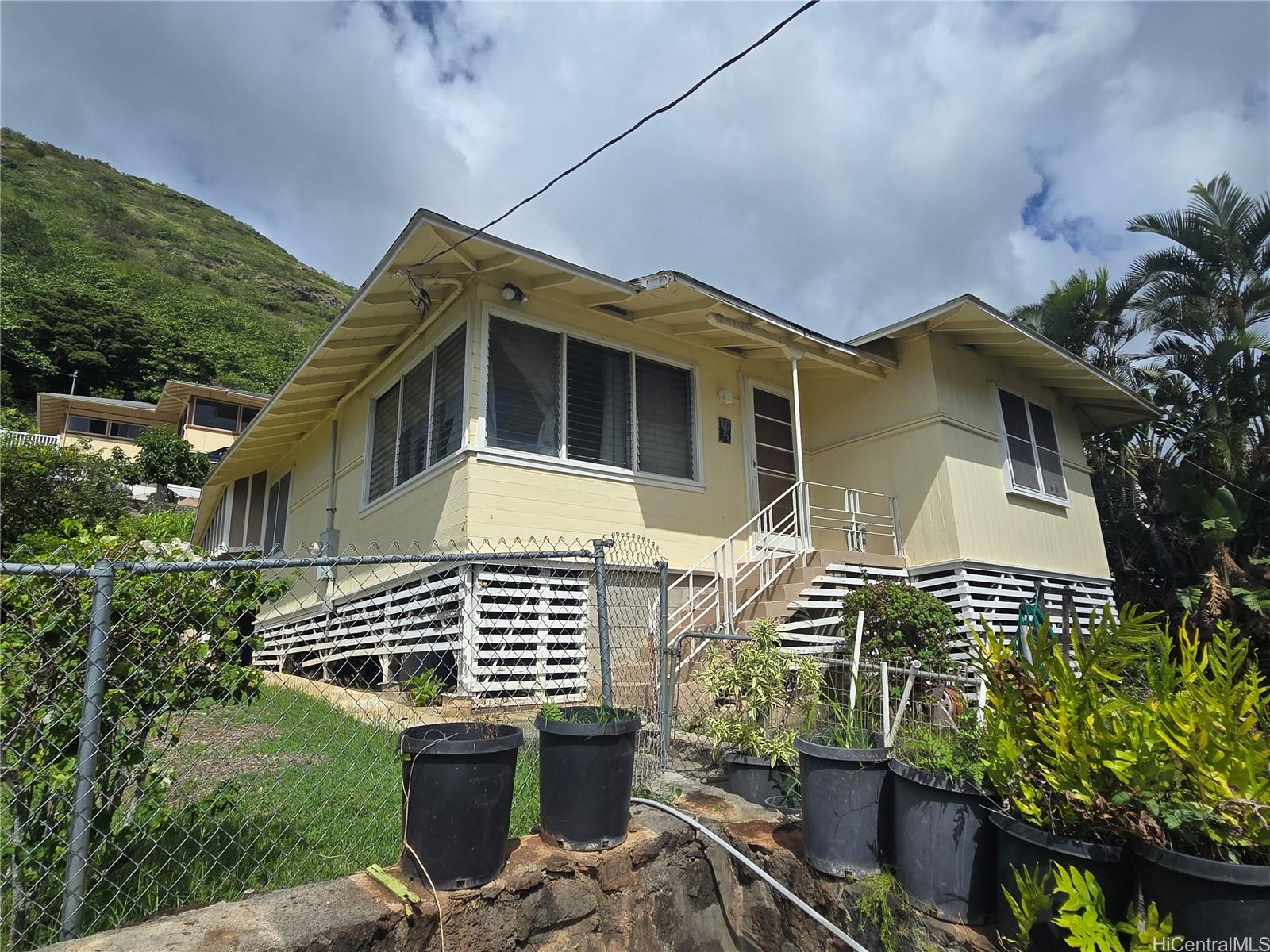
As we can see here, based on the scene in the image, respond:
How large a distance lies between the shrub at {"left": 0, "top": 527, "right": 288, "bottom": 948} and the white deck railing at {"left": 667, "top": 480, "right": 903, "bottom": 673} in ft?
14.5

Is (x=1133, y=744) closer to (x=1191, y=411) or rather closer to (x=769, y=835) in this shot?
(x=769, y=835)

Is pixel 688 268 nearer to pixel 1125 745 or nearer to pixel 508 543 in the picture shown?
pixel 508 543

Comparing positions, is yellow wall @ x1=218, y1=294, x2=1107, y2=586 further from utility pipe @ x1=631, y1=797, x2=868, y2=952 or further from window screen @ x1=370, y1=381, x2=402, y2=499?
utility pipe @ x1=631, y1=797, x2=868, y2=952

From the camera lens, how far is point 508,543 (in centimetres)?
690

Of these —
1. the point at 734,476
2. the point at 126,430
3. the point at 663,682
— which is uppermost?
the point at 126,430

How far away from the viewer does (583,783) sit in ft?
9.37

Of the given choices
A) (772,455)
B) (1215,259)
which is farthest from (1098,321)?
(772,455)

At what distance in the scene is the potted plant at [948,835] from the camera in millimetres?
2615

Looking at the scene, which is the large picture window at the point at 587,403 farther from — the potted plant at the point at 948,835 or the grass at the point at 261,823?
the potted plant at the point at 948,835

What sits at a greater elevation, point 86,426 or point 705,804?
point 86,426

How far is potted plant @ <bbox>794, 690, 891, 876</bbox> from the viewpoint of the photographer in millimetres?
2980

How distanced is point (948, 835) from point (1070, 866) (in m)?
0.50

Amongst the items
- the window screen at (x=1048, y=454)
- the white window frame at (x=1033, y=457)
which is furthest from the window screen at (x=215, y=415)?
the window screen at (x=1048, y=454)

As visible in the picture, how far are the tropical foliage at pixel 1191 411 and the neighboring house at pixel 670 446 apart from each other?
3.02 metres
